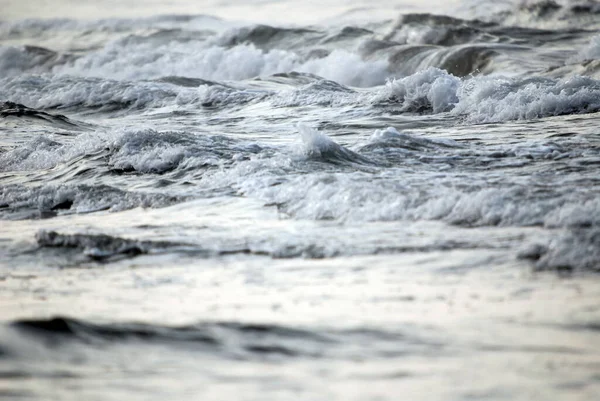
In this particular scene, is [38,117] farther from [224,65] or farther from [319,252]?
[224,65]

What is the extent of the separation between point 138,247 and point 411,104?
319 inches

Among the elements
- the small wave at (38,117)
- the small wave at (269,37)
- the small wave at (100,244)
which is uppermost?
the small wave at (269,37)

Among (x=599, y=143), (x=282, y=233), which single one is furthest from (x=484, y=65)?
(x=282, y=233)

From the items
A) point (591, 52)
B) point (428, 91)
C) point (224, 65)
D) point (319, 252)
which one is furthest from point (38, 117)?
point (224, 65)

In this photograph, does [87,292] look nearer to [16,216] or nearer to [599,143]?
[16,216]

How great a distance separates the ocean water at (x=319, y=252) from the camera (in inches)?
120

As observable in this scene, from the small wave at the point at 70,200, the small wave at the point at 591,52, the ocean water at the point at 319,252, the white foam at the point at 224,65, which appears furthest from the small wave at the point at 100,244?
the white foam at the point at 224,65

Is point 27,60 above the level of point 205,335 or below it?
above

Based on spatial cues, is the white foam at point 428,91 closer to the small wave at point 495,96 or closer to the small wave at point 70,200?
the small wave at point 495,96

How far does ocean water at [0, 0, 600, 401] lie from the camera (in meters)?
3.05

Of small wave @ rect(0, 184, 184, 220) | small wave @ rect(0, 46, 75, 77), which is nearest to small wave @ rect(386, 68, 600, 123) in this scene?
small wave @ rect(0, 184, 184, 220)

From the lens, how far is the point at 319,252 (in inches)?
190

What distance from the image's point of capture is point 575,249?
436 centimetres

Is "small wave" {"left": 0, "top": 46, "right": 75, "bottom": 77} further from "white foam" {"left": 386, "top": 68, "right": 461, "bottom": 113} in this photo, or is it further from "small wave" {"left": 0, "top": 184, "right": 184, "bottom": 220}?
"small wave" {"left": 0, "top": 184, "right": 184, "bottom": 220}
